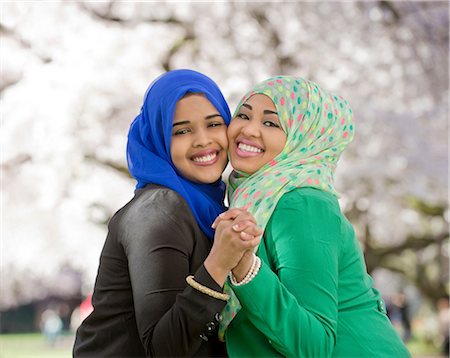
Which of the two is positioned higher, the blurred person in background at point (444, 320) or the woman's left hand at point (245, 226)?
the woman's left hand at point (245, 226)

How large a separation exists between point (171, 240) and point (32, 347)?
60.6ft

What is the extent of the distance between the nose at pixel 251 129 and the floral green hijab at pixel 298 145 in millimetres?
85

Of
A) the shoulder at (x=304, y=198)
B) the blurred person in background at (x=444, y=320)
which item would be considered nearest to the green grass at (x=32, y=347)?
the blurred person in background at (x=444, y=320)

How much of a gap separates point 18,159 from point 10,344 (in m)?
11.6

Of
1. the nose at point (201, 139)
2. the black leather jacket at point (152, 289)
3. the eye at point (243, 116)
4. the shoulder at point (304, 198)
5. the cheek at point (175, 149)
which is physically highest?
the eye at point (243, 116)

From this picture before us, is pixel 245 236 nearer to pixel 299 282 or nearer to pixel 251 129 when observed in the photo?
pixel 299 282

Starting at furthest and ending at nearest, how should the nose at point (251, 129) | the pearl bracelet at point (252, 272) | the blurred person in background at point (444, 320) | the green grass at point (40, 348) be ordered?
the green grass at point (40, 348), the blurred person in background at point (444, 320), the nose at point (251, 129), the pearl bracelet at point (252, 272)

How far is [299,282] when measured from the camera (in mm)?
2393

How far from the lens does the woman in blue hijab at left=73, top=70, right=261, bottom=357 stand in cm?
228

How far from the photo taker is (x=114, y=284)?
255 cm

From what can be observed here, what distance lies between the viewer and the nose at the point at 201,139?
278cm

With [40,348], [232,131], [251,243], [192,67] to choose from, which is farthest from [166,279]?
[40,348]

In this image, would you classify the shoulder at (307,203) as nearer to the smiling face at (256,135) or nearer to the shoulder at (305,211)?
the shoulder at (305,211)

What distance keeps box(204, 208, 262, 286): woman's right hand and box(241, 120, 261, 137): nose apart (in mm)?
540
